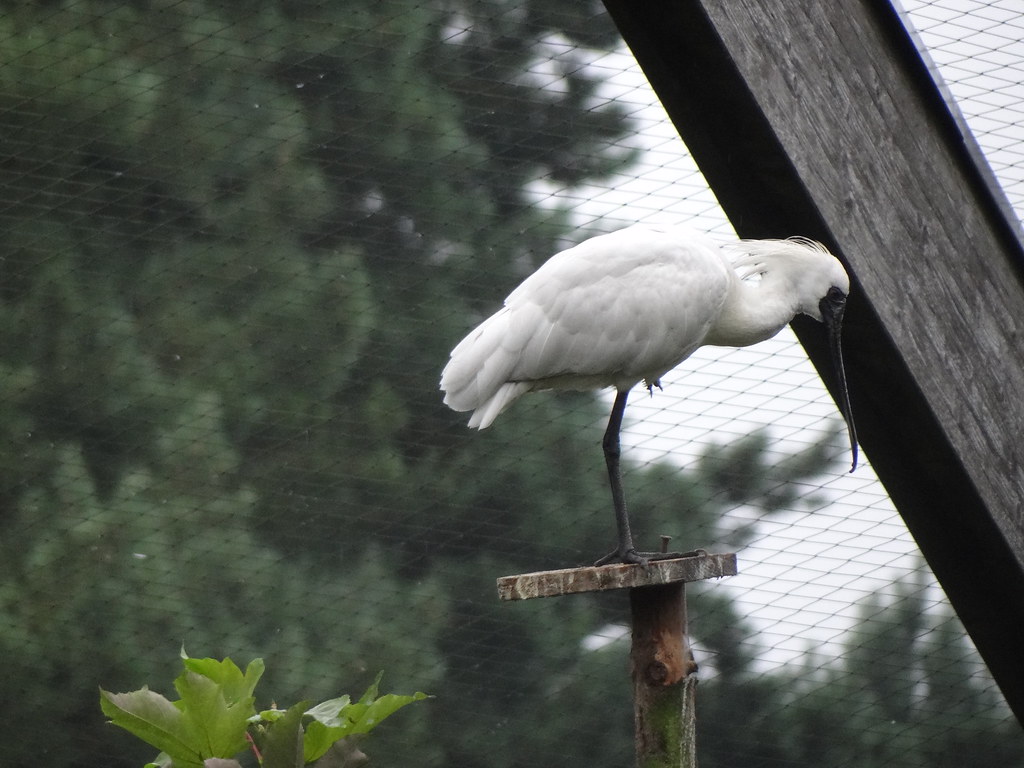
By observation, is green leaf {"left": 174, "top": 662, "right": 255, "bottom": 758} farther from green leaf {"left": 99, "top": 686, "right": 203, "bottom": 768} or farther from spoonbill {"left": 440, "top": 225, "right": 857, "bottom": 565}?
spoonbill {"left": 440, "top": 225, "right": 857, "bottom": 565}

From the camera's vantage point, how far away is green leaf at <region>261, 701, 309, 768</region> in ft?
4.30

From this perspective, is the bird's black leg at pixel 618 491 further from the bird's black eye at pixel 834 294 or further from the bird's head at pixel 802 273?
the bird's black eye at pixel 834 294

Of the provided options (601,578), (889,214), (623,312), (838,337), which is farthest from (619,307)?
(889,214)

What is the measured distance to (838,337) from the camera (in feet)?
4.70

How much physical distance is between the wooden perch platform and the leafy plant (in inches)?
13.8

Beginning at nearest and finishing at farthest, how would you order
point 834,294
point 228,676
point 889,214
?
point 889,214 < point 228,676 < point 834,294

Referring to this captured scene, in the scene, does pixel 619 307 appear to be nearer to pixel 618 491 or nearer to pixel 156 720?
pixel 618 491

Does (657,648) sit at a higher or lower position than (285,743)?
lower

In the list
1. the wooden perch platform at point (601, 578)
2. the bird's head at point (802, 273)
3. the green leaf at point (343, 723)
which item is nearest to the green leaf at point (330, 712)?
the green leaf at point (343, 723)

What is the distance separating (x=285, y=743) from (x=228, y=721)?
67mm

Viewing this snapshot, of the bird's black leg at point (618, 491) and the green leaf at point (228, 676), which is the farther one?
the bird's black leg at point (618, 491)

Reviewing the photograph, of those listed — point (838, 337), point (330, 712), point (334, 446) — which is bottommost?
point (334, 446)

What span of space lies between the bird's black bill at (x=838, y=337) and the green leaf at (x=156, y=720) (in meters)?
0.77

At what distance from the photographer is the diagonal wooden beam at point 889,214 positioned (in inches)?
45.8
